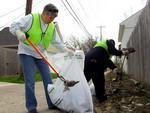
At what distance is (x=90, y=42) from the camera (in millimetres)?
37156

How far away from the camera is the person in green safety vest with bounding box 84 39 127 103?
Result: 442 centimetres

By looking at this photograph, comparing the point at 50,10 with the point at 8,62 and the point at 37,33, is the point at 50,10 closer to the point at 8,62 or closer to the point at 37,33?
the point at 37,33

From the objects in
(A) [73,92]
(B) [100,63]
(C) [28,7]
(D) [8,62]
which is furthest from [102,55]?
(D) [8,62]

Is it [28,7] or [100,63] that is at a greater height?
[28,7]

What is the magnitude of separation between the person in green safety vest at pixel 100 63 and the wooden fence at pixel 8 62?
9325mm

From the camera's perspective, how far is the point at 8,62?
13.9m

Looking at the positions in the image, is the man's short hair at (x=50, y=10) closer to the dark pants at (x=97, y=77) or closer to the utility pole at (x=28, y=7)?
the dark pants at (x=97, y=77)

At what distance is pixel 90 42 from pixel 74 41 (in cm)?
680

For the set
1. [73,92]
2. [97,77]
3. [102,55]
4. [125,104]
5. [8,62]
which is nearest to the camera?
[73,92]

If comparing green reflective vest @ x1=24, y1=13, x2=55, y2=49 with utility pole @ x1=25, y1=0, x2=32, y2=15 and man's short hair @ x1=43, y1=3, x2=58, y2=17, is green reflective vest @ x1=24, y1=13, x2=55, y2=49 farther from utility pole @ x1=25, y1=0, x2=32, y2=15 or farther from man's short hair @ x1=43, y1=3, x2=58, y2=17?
utility pole @ x1=25, y1=0, x2=32, y2=15

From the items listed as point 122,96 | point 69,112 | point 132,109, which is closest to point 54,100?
point 69,112

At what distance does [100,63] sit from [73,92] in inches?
47.7

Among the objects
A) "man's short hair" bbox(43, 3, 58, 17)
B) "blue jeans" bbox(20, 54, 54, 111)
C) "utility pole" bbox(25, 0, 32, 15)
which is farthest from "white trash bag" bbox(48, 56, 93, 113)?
"utility pole" bbox(25, 0, 32, 15)

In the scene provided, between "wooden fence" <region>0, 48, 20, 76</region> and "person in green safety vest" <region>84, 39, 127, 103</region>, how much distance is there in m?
9.32
